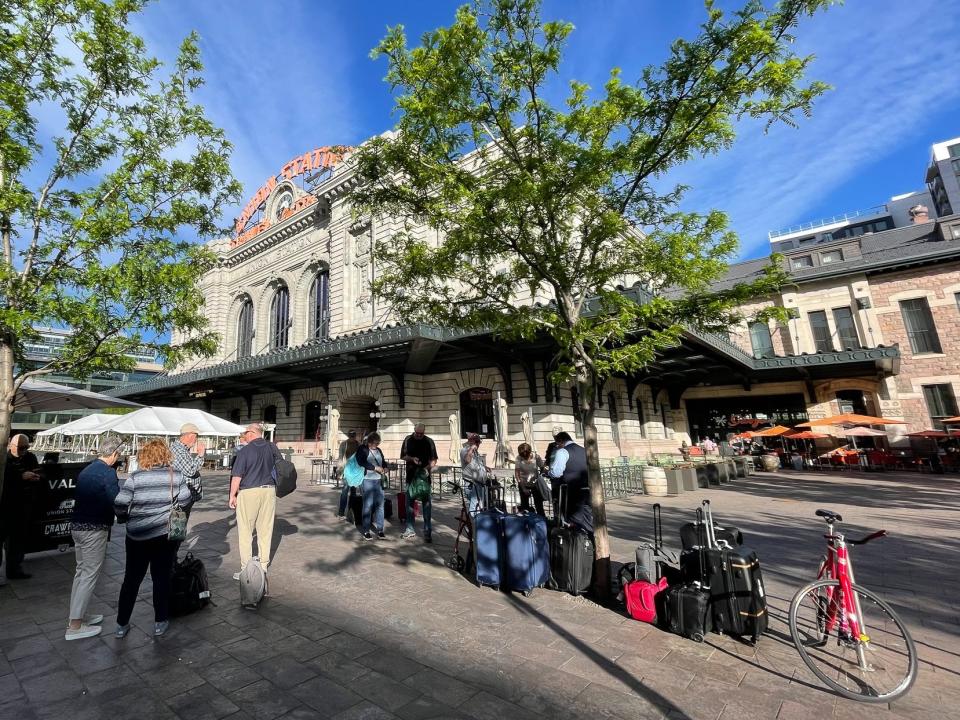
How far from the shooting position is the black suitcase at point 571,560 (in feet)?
17.2

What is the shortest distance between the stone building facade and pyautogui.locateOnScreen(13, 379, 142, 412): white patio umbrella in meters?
8.95

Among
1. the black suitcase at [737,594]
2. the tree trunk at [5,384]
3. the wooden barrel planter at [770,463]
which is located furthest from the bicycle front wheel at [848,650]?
the wooden barrel planter at [770,463]

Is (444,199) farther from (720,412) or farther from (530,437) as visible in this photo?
(720,412)

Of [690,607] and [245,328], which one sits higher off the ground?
[245,328]

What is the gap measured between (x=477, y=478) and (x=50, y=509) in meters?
6.86

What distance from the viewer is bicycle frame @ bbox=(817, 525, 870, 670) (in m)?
3.49

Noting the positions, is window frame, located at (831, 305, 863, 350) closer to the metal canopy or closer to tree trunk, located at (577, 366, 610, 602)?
the metal canopy

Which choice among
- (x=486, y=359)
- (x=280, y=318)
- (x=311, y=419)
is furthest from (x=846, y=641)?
(x=280, y=318)

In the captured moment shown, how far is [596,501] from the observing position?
17.6 ft

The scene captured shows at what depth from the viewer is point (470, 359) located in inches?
790

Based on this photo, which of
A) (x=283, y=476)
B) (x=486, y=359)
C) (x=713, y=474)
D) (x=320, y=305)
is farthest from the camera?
(x=320, y=305)

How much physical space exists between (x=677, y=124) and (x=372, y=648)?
6.59 metres

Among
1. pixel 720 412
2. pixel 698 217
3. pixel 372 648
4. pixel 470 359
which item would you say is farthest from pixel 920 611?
pixel 720 412

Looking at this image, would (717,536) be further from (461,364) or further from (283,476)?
(461,364)
